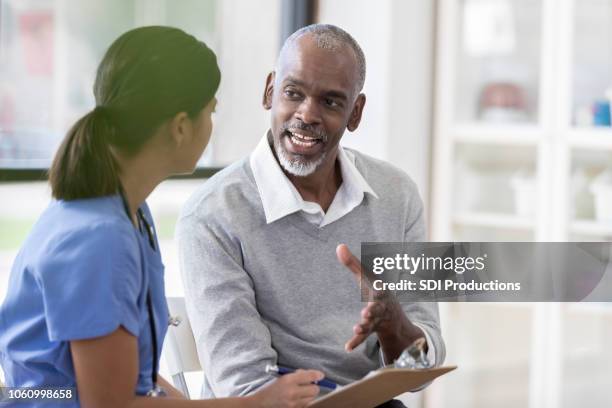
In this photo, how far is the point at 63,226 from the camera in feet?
4.03

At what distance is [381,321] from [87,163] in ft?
2.01

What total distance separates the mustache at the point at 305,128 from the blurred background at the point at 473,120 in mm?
1281

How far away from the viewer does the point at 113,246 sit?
1218 mm

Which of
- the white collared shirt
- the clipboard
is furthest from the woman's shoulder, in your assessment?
the white collared shirt

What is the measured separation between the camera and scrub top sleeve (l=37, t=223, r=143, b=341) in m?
1.20

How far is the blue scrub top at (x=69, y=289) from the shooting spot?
1.20 metres

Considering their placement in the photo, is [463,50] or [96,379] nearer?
[96,379]

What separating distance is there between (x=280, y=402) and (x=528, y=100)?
2.21 m

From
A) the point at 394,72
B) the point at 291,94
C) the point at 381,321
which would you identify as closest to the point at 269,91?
the point at 291,94

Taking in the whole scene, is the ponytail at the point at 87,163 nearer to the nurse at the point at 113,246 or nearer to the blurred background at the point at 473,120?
the nurse at the point at 113,246

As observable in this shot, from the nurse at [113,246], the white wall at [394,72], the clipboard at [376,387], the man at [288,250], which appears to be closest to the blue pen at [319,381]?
the man at [288,250]

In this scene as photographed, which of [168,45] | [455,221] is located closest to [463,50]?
[455,221]

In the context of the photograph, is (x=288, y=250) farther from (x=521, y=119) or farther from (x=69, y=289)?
(x=521, y=119)

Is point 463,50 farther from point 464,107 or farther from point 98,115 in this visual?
point 98,115
